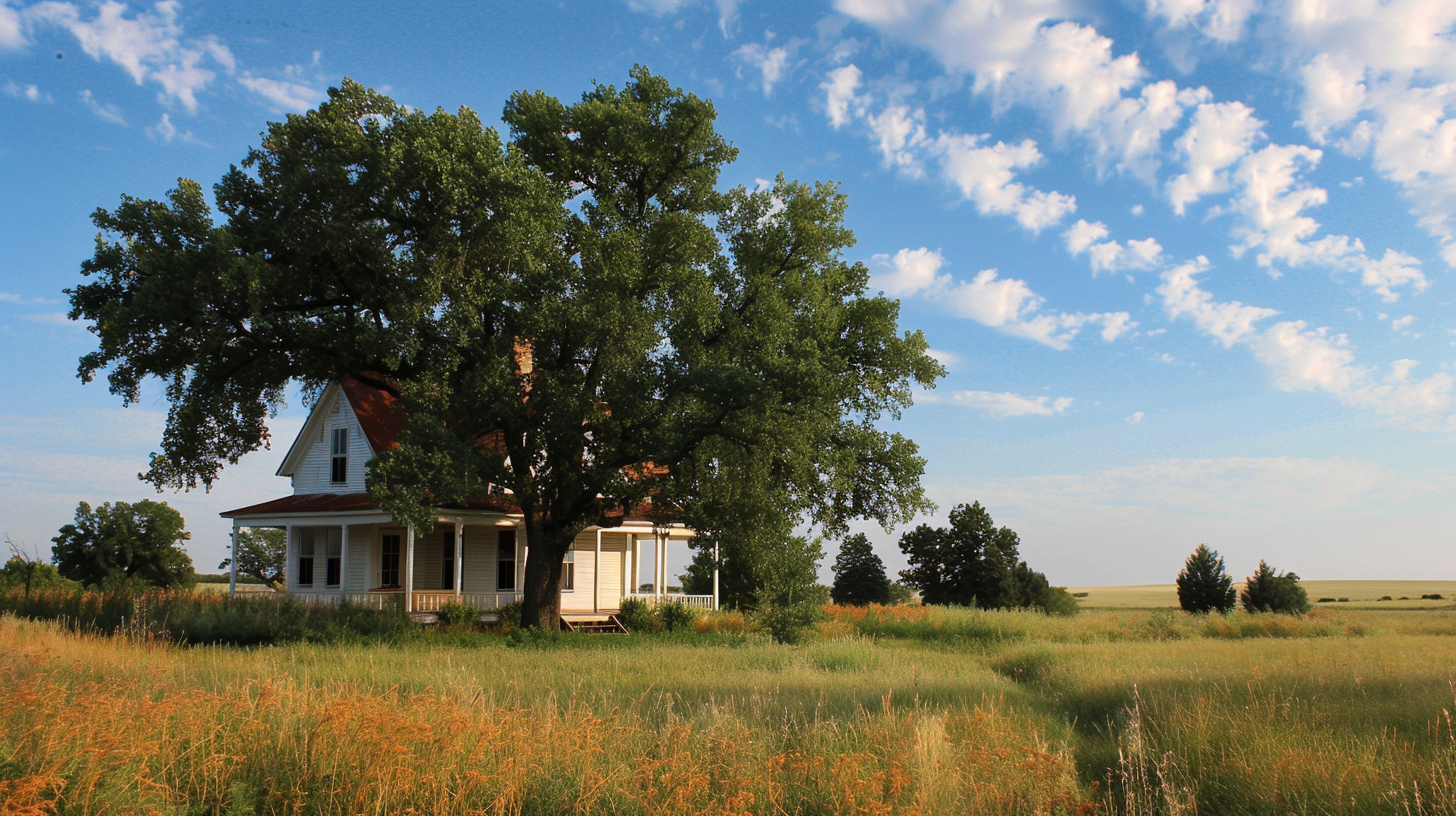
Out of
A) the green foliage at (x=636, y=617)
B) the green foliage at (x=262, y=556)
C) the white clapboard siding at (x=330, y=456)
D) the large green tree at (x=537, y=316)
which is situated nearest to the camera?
the large green tree at (x=537, y=316)

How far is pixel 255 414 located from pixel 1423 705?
27.6 meters

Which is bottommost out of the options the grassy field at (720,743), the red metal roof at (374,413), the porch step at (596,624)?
the porch step at (596,624)

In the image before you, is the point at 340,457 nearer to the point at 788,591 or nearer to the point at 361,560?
the point at 361,560

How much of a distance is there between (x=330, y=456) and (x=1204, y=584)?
3420cm

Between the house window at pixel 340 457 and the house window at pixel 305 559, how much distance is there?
2533 millimetres

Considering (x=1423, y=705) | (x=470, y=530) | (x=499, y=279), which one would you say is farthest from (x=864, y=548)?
(x=1423, y=705)

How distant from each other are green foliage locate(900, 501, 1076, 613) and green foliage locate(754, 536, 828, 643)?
21.8 metres

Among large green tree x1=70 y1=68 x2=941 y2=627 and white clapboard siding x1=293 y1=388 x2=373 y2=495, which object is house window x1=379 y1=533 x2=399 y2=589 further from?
large green tree x1=70 y1=68 x2=941 y2=627

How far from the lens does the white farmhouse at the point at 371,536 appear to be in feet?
91.1

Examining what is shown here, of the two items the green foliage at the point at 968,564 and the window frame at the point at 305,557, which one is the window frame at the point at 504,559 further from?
the green foliage at the point at 968,564

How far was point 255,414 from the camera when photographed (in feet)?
88.3

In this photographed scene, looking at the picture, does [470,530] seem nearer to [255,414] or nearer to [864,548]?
[255,414]

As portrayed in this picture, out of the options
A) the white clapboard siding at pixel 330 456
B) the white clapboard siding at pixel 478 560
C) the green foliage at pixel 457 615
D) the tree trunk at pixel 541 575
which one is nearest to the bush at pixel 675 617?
the tree trunk at pixel 541 575

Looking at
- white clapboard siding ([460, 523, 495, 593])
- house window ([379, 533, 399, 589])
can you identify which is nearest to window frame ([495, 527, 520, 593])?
white clapboard siding ([460, 523, 495, 593])
